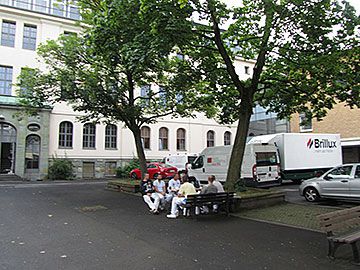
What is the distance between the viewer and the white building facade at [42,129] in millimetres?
25938

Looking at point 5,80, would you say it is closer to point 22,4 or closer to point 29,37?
point 29,37

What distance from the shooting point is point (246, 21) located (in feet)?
36.6

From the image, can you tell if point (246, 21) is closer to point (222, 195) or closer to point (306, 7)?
point (306, 7)

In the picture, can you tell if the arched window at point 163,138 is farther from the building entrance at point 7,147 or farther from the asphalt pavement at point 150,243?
the asphalt pavement at point 150,243

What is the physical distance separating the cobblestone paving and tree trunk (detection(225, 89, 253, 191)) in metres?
1.32

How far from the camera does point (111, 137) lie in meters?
30.8

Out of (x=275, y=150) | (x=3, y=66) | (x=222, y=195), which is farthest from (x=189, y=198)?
(x=3, y=66)

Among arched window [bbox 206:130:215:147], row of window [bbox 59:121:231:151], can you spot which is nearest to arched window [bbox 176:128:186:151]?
row of window [bbox 59:121:231:151]

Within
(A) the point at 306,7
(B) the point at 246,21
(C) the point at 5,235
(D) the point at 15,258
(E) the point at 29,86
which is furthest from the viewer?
(E) the point at 29,86

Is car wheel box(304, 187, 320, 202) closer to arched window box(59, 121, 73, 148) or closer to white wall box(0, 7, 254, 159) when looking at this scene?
white wall box(0, 7, 254, 159)

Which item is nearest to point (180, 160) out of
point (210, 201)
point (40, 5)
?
point (210, 201)

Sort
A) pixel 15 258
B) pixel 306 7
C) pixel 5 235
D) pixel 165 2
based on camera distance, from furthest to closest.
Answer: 1. pixel 306 7
2. pixel 165 2
3. pixel 5 235
4. pixel 15 258

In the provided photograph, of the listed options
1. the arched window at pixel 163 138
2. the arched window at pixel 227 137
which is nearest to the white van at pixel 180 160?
the arched window at pixel 163 138

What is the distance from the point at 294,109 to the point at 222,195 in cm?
639
